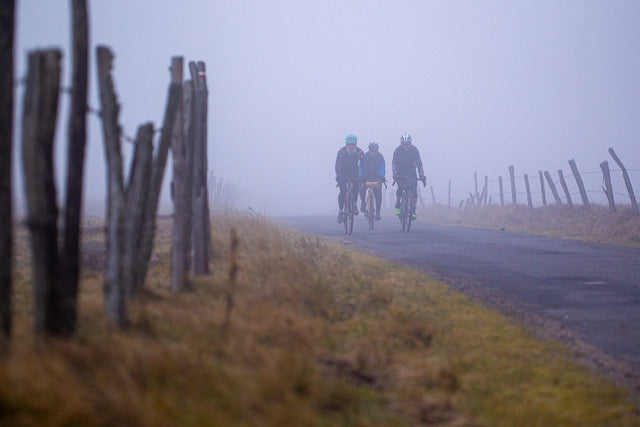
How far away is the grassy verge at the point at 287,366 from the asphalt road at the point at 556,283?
402 mm

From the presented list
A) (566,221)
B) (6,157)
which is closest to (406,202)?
(566,221)

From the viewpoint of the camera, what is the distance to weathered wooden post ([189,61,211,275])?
22.0 feet

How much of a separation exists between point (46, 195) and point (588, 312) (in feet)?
18.8

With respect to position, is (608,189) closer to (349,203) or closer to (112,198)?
(349,203)

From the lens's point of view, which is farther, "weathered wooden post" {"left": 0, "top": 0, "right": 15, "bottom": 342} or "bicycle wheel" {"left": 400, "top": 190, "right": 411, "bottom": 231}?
"bicycle wheel" {"left": 400, "top": 190, "right": 411, "bottom": 231}

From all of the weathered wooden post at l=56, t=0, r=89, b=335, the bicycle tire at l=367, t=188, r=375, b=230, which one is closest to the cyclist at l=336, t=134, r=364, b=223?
the bicycle tire at l=367, t=188, r=375, b=230

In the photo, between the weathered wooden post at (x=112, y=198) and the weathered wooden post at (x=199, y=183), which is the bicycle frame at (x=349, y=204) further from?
the weathered wooden post at (x=112, y=198)

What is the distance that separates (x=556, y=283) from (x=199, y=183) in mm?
5290

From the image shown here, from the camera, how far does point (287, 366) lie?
3.93 metres

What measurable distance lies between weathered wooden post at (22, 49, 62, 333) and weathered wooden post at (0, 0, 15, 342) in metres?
0.13

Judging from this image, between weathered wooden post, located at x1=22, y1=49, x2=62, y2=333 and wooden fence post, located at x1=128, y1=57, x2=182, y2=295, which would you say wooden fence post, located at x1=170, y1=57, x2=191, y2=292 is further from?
weathered wooden post, located at x1=22, y1=49, x2=62, y2=333

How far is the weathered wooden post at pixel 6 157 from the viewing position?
159 inches

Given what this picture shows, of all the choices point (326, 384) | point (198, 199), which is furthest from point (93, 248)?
point (326, 384)

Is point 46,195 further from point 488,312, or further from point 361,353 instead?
point 488,312
